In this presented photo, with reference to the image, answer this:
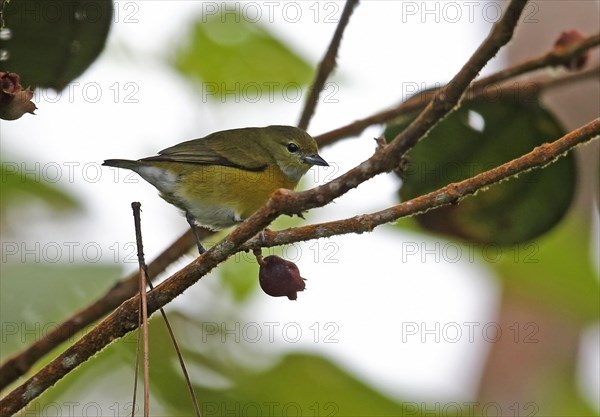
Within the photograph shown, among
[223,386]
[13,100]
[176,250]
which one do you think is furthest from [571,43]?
[13,100]

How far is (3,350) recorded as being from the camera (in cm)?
286

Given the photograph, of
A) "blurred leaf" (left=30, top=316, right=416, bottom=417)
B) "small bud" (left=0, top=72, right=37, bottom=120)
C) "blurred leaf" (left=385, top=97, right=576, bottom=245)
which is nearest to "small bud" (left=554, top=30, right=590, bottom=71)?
"blurred leaf" (left=385, top=97, right=576, bottom=245)

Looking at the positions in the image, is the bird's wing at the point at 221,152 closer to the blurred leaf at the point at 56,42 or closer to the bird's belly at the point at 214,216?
the bird's belly at the point at 214,216

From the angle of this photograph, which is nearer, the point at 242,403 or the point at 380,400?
the point at 242,403

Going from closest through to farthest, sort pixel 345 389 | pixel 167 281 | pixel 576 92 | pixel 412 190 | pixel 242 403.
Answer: pixel 167 281 → pixel 242 403 → pixel 345 389 → pixel 412 190 → pixel 576 92

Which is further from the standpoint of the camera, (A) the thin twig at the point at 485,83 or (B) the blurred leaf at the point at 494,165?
(B) the blurred leaf at the point at 494,165

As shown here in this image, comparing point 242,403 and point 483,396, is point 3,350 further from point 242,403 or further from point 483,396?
point 483,396

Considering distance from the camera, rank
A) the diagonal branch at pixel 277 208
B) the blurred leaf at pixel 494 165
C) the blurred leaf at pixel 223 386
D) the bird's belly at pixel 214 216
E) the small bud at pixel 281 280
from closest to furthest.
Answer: the diagonal branch at pixel 277 208 < the small bud at pixel 281 280 < the blurred leaf at pixel 223 386 < the blurred leaf at pixel 494 165 < the bird's belly at pixel 214 216

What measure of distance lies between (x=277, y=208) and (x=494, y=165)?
1.83 m

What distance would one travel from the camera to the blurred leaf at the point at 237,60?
3.56 m

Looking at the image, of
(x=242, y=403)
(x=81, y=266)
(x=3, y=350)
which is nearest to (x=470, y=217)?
(x=242, y=403)

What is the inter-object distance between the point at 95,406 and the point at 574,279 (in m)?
2.09

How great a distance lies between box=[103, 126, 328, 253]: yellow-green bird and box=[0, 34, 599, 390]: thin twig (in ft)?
1.35

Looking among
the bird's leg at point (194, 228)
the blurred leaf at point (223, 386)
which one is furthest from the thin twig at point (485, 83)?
the blurred leaf at point (223, 386)
